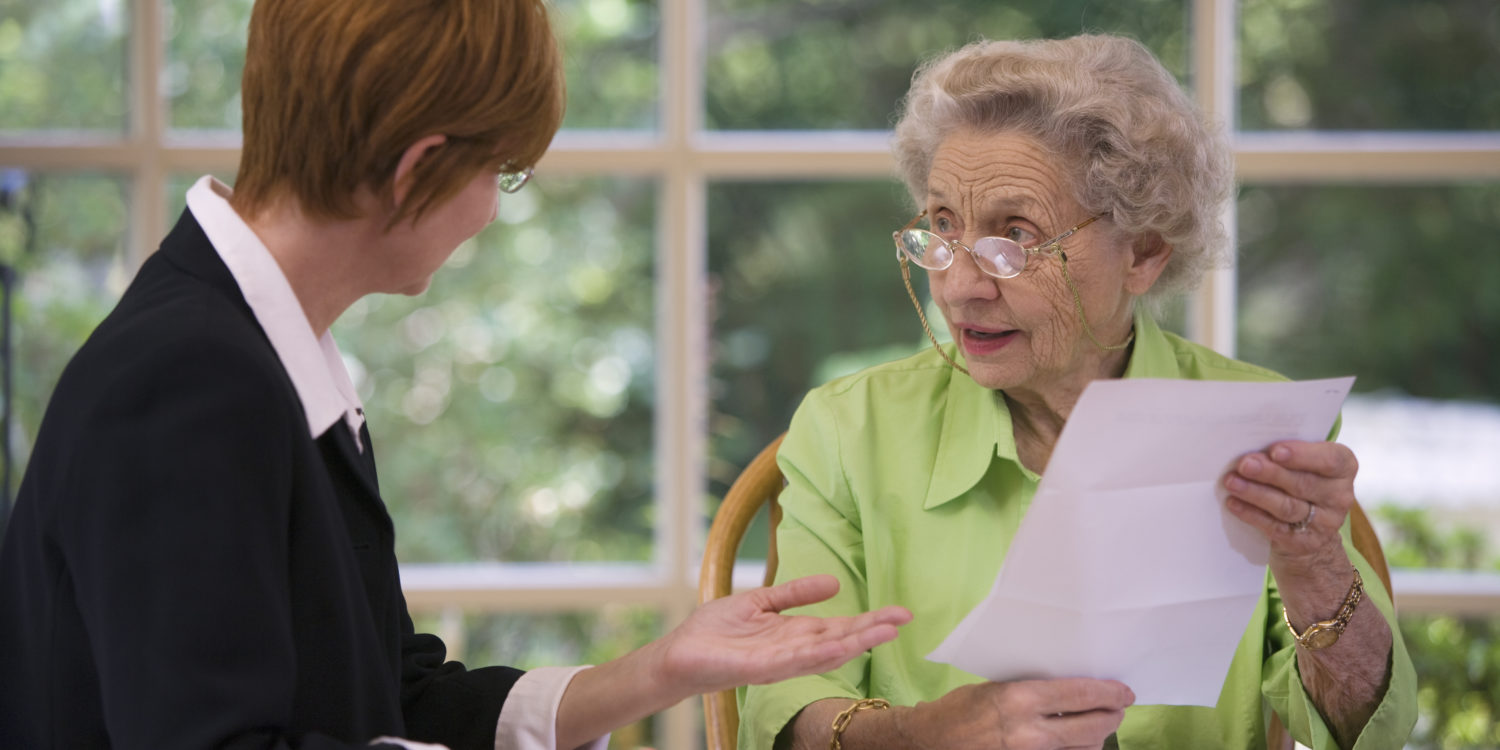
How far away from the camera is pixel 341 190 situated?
1.00 meters

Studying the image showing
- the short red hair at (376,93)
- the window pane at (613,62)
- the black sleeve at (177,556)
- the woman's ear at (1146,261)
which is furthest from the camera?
the window pane at (613,62)

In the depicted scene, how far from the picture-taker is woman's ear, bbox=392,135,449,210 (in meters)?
1.00

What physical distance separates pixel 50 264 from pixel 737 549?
7.46ft

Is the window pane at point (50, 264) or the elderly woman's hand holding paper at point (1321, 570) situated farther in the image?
the window pane at point (50, 264)

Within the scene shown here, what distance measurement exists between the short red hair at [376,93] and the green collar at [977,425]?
76cm

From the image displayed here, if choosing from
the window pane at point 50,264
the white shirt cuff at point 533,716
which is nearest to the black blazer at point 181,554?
the white shirt cuff at point 533,716

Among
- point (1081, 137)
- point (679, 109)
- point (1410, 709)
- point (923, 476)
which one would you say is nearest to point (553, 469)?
point (679, 109)

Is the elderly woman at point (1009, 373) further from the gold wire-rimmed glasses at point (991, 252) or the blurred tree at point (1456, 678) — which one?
the blurred tree at point (1456, 678)

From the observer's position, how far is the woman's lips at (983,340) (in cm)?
155

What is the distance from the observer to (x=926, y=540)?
156 cm

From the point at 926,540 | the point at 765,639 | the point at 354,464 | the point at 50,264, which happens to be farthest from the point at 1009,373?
the point at 50,264

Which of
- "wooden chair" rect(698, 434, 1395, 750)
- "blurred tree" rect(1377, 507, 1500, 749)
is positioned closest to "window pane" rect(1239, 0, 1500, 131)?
"blurred tree" rect(1377, 507, 1500, 749)

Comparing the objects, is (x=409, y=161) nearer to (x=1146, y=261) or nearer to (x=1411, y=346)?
(x=1146, y=261)

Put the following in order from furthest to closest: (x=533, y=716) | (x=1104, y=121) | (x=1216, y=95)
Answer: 1. (x=1216, y=95)
2. (x=1104, y=121)
3. (x=533, y=716)
